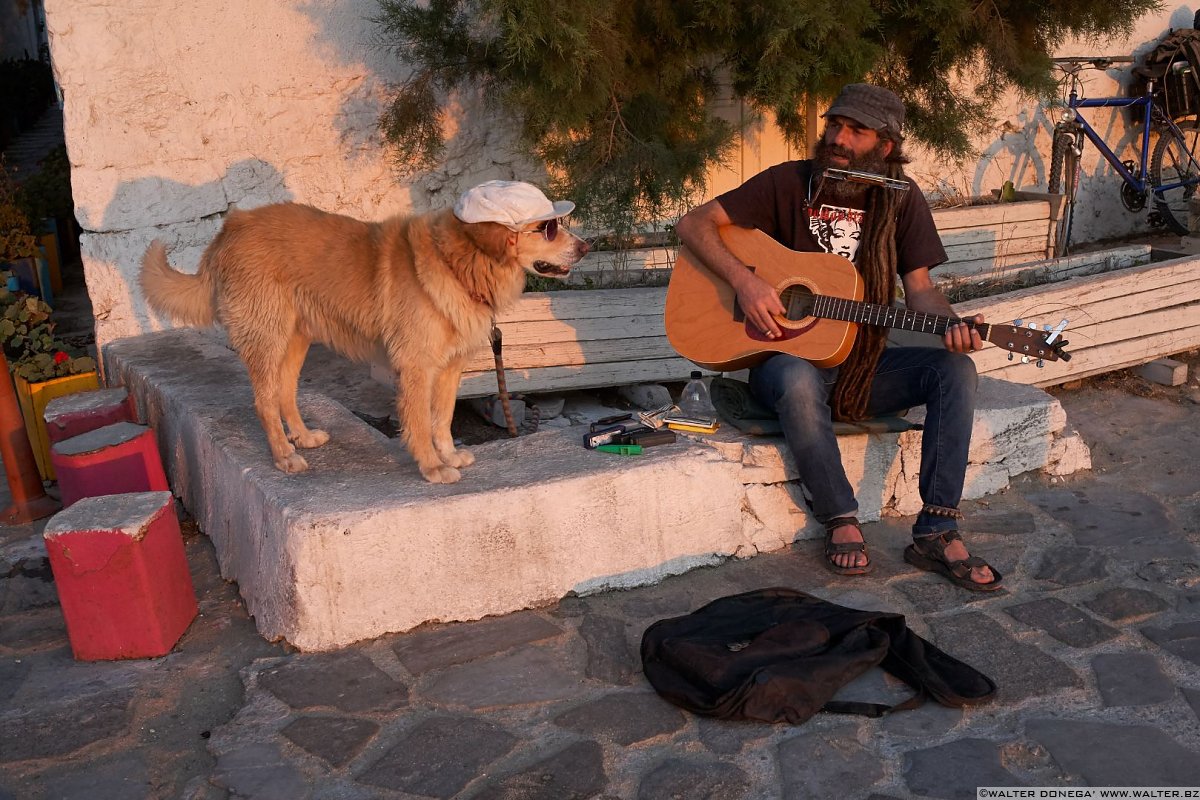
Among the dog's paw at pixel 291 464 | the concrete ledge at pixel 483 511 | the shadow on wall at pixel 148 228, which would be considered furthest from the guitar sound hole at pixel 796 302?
the shadow on wall at pixel 148 228

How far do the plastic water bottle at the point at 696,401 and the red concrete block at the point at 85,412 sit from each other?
2.71 metres

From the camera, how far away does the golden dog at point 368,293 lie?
12.2ft

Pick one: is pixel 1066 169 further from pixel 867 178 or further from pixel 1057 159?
pixel 867 178

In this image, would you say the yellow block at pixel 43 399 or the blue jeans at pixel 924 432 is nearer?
the blue jeans at pixel 924 432

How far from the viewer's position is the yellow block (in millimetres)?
5488

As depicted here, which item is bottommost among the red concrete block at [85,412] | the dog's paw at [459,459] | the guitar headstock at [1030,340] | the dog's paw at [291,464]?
the dog's paw at [459,459]

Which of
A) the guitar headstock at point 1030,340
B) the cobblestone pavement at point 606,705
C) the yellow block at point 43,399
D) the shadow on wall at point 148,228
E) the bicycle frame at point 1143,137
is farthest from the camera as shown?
the bicycle frame at point 1143,137

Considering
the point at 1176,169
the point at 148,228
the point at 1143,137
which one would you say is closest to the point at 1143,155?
the point at 1143,137

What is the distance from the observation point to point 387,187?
646 cm

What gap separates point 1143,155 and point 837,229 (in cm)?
668

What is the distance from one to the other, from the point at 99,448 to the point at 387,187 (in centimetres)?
284

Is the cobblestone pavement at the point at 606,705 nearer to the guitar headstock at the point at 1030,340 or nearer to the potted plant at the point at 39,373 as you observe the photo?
the guitar headstock at the point at 1030,340

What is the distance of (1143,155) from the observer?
365 inches

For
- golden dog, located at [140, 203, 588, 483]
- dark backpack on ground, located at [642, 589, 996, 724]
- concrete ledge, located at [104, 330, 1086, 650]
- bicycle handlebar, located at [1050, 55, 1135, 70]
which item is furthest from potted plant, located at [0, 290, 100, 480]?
bicycle handlebar, located at [1050, 55, 1135, 70]
